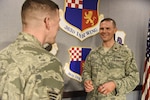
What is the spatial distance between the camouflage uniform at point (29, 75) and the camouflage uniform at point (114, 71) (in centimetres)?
126

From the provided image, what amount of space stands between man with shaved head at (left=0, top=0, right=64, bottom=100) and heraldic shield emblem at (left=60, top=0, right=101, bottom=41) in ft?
4.91

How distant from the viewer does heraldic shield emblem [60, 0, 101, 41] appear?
2699mm

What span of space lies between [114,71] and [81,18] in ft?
2.74

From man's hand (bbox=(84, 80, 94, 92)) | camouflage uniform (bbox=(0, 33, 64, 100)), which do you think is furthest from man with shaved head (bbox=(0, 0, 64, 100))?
man's hand (bbox=(84, 80, 94, 92))

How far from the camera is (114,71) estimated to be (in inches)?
90.9

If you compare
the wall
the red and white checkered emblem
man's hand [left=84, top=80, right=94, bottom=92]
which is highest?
the wall

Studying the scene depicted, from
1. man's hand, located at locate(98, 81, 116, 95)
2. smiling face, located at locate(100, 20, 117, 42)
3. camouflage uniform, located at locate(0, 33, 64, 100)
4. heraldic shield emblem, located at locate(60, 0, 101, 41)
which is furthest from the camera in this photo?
heraldic shield emblem, located at locate(60, 0, 101, 41)

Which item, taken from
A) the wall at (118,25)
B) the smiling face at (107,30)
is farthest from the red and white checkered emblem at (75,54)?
the smiling face at (107,30)

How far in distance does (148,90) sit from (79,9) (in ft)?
4.79

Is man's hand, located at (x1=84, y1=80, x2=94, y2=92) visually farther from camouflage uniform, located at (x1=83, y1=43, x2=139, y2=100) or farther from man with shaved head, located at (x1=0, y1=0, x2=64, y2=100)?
man with shaved head, located at (x1=0, y1=0, x2=64, y2=100)

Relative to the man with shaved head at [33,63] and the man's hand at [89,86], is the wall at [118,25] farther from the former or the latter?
the man with shaved head at [33,63]

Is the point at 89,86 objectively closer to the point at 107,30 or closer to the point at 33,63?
the point at 107,30

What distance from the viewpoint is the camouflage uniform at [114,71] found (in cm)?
226

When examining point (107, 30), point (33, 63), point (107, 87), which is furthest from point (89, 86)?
point (33, 63)
